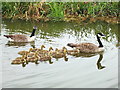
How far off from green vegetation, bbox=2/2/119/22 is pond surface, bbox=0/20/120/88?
2.22m

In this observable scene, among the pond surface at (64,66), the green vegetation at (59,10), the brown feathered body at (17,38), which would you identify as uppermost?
the green vegetation at (59,10)

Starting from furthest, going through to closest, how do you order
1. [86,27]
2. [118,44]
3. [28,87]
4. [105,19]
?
[105,19] → [86,27] → [118,44] → [28,87]

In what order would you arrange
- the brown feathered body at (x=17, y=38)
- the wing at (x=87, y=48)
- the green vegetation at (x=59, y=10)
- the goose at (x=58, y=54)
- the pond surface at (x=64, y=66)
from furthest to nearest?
1. the green vegetation at (x=59, y=10)
2. the brown feathered body at (x=17, y=38)
3. the wing at (x=87, y=48)
4. the goose at (x=58, y=54)
5. the pond surface at (x=64, y=66)

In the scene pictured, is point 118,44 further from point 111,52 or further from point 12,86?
point 12,86

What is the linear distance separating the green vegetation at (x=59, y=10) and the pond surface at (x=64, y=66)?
2.22 m

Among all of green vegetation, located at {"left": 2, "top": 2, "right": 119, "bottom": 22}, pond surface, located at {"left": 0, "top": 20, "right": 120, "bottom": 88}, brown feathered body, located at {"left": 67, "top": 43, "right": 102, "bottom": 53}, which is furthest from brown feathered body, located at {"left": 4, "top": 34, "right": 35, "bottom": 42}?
green vegetation, located at {"left": 2, "top": 2, "right": 119, "bottom": 22}

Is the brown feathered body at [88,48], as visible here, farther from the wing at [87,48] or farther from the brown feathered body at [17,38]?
the brown feathered body at [17,38]

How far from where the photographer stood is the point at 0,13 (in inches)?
736

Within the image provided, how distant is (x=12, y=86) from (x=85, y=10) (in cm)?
1051

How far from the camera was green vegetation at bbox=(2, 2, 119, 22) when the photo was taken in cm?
1767

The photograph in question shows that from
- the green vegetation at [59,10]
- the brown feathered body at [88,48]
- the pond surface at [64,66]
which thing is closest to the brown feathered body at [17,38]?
the pond surface at [64,66]

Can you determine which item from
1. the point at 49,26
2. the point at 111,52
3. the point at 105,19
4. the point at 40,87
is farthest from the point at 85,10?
the point at 40,87

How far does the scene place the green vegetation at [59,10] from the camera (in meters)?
17.7

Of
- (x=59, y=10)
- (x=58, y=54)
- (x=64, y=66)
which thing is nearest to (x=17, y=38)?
(x=58, y=54)
